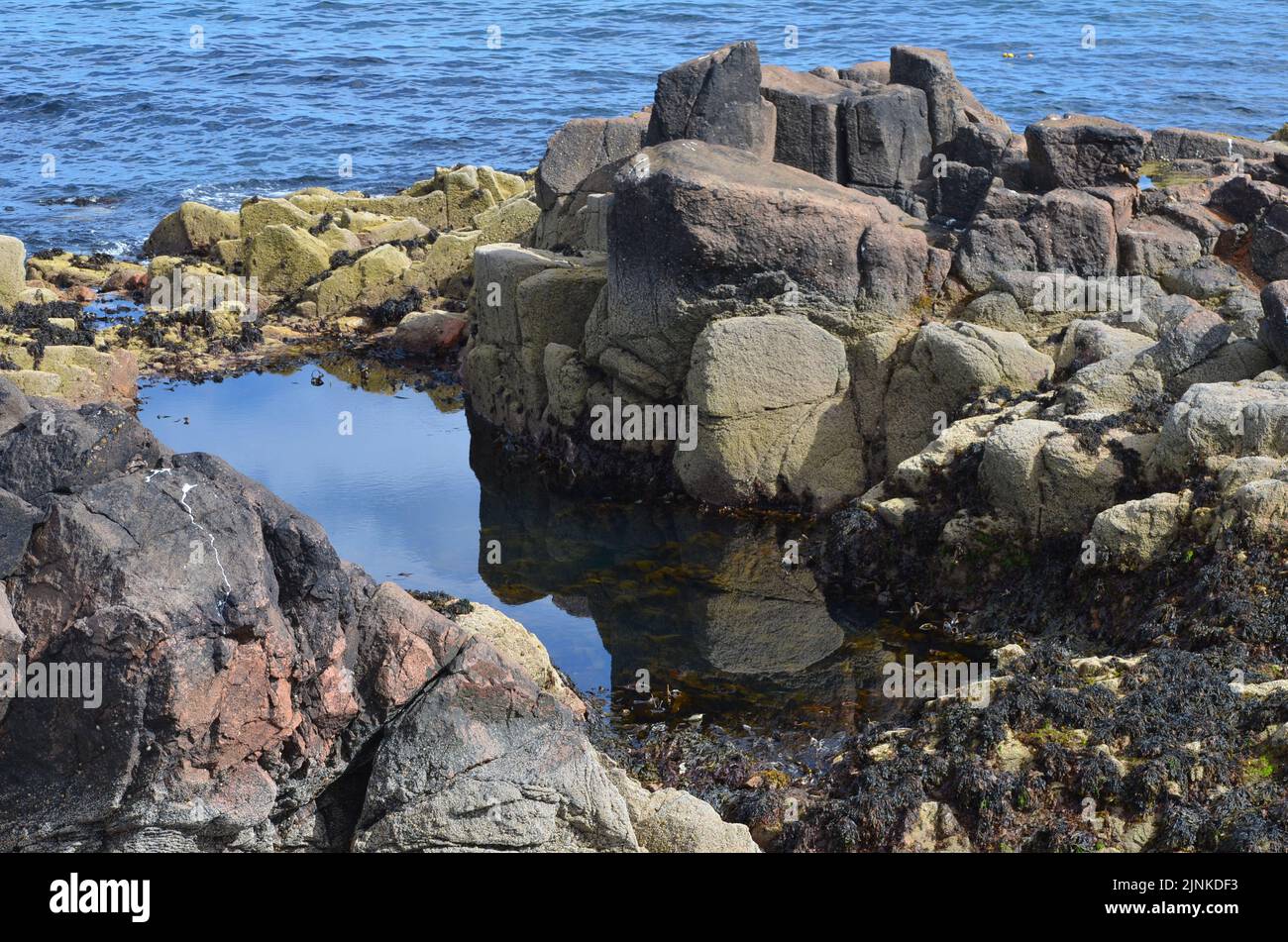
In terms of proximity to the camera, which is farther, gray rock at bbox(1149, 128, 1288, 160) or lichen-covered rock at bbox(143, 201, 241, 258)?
lichen-covered rock at bbox(143, 201, 241, 258)

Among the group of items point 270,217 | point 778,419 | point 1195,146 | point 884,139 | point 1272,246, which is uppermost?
point 884,139

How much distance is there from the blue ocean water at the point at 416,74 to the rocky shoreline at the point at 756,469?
1532cm

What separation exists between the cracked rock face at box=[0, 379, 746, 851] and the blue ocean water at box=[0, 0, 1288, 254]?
30.4 m

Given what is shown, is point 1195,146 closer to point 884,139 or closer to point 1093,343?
point 884,139

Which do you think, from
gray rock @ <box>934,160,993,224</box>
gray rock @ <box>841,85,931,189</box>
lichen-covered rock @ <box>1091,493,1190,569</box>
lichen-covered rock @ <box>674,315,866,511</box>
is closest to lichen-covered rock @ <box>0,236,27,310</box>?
lichen-covered rock @ <box>674,315,866,511</box>

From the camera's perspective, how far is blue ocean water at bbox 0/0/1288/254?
48.9 m

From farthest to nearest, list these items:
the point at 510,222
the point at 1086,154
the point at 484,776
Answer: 1. the point at 510,222
2. the point at 1086,154
3. the point at 484,776

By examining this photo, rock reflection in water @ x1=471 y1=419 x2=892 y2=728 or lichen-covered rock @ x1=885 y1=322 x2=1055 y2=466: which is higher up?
lichen-covered rock @ x1=885 y1=322 x2=1055 y2=466

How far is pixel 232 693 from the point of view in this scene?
9680 millimetres

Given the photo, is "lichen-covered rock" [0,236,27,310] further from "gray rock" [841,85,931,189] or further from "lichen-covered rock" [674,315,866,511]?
"gray rock" [841,85,931,189]

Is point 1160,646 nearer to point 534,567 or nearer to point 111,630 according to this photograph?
point 534,567

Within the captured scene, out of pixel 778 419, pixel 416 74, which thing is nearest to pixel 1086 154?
pixel 778 419

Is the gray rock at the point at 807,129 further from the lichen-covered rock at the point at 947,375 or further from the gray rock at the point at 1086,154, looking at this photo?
the lichen-covered rock at the point at 947,375

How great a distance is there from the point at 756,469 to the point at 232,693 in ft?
39.7
